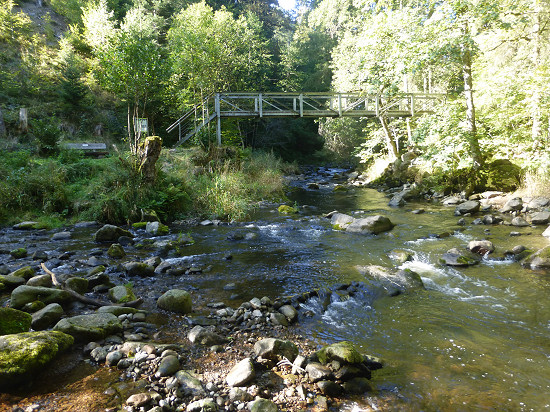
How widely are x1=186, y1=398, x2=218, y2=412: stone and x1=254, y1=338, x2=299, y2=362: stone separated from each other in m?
0.71

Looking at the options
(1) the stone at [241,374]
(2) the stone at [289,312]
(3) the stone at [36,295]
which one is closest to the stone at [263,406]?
(1) the stone at [241,374]

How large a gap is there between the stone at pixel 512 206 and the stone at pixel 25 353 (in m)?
10.3

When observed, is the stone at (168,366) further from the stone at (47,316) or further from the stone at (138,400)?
→ the stone at (47,316)

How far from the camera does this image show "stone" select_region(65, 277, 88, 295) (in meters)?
4.23

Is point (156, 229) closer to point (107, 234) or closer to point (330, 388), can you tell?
point (107, 234)

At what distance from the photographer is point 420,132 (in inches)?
485

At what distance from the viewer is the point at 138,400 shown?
2336mm

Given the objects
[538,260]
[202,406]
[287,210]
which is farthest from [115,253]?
[538,260]

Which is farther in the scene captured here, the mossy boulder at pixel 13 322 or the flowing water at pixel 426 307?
the mossy boulder at pixel 13 322

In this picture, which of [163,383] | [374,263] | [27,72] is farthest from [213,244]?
[27,72]

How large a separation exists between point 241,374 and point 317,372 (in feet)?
2.05

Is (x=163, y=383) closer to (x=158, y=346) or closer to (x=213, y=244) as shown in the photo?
(x=158, y=346)

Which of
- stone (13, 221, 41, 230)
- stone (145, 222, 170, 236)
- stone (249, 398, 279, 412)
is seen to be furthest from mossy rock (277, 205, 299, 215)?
stone (249, 398, 279, 412)

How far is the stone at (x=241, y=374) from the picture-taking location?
2.62 meters
